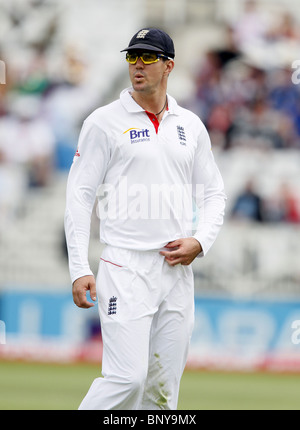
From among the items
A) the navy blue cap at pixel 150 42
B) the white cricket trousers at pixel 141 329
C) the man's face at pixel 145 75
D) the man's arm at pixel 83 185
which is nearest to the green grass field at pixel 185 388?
the white cricket trousers at pixel 141 329

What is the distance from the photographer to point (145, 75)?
205 inches

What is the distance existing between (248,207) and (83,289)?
10.3m

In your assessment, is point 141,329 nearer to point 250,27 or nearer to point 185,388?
point 185,388

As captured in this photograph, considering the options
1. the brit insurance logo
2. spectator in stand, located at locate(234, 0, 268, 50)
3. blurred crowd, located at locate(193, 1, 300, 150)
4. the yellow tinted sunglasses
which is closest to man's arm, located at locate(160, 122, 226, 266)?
the brit insurance logo

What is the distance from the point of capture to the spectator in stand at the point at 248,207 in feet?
49.1

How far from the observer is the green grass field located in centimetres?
898

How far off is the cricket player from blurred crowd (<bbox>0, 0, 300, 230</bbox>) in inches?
386

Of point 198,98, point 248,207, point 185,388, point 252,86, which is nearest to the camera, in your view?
point 185,388

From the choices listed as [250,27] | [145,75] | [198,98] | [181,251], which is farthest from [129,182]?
[250,27]

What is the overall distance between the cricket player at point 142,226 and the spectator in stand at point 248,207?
9712 mm

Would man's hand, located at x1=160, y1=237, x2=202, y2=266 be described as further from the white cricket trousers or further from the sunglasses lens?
the sunglasses lens
